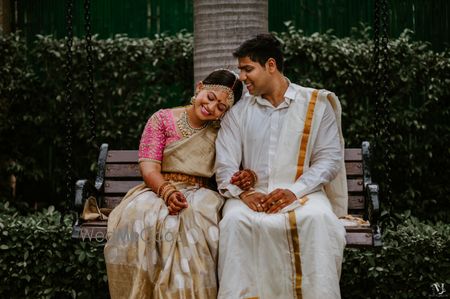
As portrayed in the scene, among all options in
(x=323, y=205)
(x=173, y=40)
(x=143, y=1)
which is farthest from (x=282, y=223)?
(x=143, y=1)

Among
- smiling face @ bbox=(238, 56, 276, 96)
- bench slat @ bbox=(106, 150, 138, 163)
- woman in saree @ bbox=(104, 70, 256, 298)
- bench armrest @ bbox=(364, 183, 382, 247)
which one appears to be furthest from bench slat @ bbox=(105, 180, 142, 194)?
bench armrest @ bbox=(364, 183, 382, 247)

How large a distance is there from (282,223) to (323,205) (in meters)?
0.30

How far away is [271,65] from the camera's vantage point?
187 inches

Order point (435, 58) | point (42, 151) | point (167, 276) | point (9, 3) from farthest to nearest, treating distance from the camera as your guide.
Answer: point (9, 3) < point (42, 151) < point (435, 58) < point (167, 276)

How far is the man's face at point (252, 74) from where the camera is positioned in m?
4.68

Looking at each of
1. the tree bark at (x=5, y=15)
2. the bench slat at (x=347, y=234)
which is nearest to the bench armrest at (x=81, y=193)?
the bench slat at (x=347, y=234)

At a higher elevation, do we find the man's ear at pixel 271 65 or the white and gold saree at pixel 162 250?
the man's ear at pixel 271 65

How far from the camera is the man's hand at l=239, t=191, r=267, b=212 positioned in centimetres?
437

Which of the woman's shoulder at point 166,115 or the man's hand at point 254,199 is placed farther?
the woman's shoulder at point 166,115

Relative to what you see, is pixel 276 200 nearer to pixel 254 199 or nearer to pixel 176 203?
pixel 254 199

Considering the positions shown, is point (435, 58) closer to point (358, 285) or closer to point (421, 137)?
point (421, 137)

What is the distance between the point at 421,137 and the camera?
771 cm

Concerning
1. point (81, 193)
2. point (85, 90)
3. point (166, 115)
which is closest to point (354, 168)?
point (166, 115)

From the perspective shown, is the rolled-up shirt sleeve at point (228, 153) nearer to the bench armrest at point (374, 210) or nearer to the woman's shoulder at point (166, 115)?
the woman's shoulder at point (166, 115)
